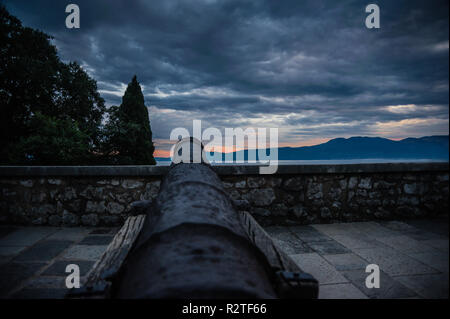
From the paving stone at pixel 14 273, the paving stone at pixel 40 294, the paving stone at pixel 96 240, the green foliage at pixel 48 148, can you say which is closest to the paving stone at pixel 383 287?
the paving stone at pixel 40 294

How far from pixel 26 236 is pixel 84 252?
4.18ft

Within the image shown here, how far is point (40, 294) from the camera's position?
7.18 feet

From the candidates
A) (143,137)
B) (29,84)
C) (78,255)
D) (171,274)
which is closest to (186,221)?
(171,274)

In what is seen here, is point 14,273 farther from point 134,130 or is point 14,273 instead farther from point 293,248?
point 134,130

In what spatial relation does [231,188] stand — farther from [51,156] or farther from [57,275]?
[51,156]

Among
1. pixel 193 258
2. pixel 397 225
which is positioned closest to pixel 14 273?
pixel 193 258

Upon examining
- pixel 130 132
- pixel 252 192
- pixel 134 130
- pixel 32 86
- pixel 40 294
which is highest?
pixel 32 86

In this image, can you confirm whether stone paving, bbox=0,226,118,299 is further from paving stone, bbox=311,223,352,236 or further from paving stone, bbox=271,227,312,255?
paving stone, bbox=311,223,352,236

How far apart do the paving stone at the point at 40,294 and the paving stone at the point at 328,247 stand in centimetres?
291

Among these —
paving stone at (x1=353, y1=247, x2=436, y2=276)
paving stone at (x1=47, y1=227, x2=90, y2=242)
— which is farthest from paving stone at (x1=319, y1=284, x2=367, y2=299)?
paving stone at (x1=47, y1=227, x2=90, y2=242)

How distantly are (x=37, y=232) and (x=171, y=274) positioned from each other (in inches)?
160

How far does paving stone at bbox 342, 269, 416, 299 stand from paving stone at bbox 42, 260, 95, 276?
2.82 m

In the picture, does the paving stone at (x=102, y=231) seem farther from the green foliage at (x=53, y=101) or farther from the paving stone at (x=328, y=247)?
the green foliage at (x=53, y=101)

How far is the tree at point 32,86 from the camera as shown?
13.4 meters
